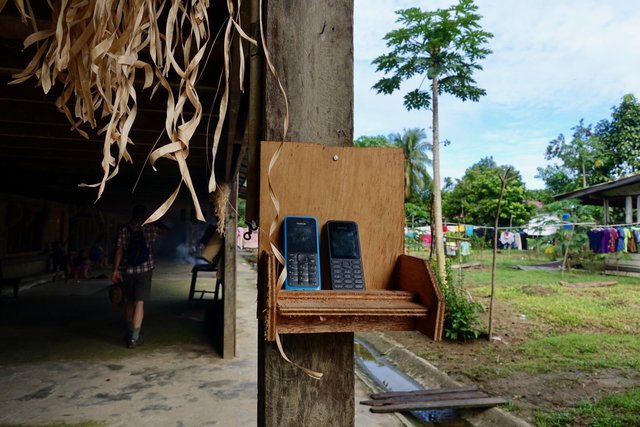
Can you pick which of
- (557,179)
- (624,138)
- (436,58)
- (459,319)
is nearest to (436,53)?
(436,58)

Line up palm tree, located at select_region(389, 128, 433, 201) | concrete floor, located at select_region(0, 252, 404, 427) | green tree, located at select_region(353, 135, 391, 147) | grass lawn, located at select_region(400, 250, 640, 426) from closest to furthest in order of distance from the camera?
concrete floor, located at select_region(0, 252, 404, 427), grass lawn, located at select_region(400, 250, 640, 426), palm tree, located at select_region(389, 128, 433, 201), green tree, located at select_region(353, 135, 391, 147)

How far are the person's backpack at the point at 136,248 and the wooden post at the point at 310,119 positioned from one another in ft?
16.6

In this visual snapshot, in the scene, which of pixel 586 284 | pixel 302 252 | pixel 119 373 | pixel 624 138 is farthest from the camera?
pixel 624 138

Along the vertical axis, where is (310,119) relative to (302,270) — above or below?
above

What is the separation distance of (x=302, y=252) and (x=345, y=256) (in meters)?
0.12

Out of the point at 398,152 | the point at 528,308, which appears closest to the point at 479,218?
the point at 528,308

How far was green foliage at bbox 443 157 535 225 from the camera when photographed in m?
30.4

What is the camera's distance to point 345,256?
120cm

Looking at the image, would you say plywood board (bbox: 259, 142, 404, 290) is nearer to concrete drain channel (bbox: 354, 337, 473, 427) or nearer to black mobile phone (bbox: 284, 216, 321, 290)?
black mobile phone (bbox: 284, 216, 321, 290)

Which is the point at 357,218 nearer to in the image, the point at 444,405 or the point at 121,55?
the point at 121,55

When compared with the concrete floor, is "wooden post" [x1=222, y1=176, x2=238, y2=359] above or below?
above

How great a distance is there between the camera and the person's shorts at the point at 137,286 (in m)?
5.72

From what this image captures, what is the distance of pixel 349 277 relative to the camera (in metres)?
A: 1.18

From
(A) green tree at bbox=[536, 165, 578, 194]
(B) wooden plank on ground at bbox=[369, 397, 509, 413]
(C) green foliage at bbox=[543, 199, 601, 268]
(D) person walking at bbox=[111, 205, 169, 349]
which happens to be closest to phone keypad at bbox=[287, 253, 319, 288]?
(B) wooden plank on ground at bbox=[369, 397, 509, 413]
